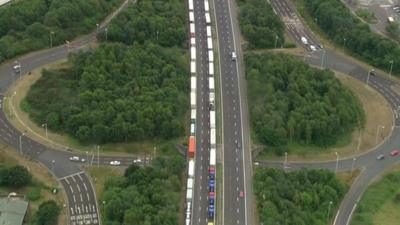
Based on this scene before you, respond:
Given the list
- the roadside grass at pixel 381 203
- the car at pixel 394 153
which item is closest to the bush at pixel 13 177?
the roadside grass at pixel 381 203

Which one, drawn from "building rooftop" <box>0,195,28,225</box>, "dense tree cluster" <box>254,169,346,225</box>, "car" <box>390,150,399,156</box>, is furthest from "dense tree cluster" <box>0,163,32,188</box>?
"car" <box>390,150,399,156</box>

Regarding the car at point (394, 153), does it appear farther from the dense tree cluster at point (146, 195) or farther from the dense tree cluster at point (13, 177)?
the dense tree cluster at point (13, 177)

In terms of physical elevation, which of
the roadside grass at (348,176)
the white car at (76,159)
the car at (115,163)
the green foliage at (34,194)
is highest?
the white car at (76,159)

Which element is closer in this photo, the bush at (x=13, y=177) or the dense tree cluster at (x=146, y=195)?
the dense tree cluster at (x=146, y=195)

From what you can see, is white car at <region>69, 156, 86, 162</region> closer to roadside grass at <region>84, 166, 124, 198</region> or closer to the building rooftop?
roadside grass at <region>84, 166, 124, 198</region>

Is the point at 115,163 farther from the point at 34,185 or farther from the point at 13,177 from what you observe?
the point at 13,177

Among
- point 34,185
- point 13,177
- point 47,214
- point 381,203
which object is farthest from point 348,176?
point 13,177

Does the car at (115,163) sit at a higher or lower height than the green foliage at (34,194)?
higher
